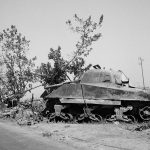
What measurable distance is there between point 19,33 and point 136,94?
69.7 ft

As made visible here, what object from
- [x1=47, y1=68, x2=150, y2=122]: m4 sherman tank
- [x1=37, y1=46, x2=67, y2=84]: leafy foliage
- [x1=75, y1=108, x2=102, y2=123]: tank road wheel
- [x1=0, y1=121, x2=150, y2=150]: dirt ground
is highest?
[x1=37, y1=46, x2=67, y2=84]: leafy foliage

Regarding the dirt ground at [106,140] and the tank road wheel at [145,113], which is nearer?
the dirt ground at [106,140]

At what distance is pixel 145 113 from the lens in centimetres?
1110

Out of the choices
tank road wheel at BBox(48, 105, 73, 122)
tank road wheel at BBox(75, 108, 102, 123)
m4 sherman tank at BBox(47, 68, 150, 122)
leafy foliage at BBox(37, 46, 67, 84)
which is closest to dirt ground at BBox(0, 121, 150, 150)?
m4 sherman tank at BBox(47, 68, 150, 122)

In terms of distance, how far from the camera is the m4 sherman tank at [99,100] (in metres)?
11.4

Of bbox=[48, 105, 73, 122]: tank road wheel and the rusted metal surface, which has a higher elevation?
the rusted metal surface

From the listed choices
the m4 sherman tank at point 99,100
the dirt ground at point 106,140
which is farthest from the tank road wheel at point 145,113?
the dirt ground at point 106,140

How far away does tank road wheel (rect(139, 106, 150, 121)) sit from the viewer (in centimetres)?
1107

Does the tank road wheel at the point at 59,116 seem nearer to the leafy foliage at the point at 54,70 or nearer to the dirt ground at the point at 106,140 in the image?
the dirt ground at the point at 106,140

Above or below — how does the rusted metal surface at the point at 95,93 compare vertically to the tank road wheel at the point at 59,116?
above

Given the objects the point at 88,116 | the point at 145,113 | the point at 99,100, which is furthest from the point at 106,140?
the point at 88,116

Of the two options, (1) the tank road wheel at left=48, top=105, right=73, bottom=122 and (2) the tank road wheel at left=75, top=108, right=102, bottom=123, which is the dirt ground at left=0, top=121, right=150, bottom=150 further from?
(1) the tank road wheel at left=48, top=105, right=73, bottom=122

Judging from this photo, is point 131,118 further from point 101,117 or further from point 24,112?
point 24,112

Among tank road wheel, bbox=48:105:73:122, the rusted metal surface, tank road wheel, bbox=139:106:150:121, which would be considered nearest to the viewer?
tank road wheel, bbox=139:106:150:121
